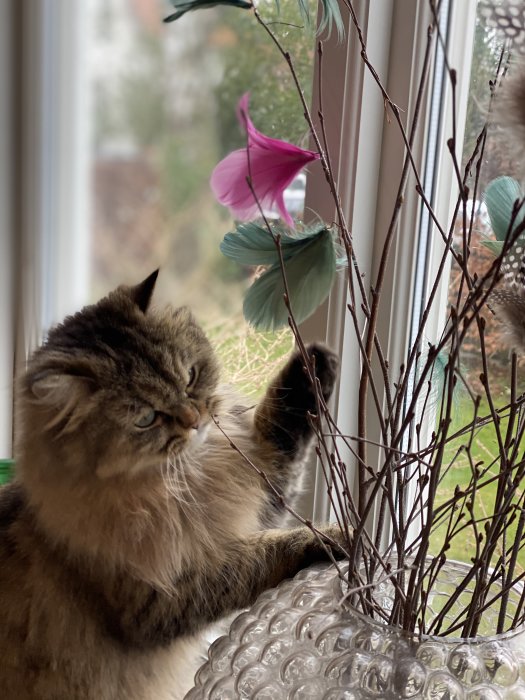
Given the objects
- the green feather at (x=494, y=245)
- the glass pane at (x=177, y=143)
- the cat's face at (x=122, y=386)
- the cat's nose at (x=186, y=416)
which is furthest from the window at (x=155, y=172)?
the green feather at (x=494, y=245)

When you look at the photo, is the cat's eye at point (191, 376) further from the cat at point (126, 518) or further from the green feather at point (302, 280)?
the green feather at point (302, 280)

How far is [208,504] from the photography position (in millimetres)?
1196

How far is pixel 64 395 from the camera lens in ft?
3.37

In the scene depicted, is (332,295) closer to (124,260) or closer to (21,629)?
(21,629)

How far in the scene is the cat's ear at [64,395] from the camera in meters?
1.02

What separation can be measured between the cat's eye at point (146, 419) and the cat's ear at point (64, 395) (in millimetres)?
76

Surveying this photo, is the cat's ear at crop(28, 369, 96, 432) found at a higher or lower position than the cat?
higher

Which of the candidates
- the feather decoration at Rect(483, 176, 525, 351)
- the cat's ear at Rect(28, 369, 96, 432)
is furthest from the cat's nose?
the feather decoration at Rect(483, 176, 525, 351)

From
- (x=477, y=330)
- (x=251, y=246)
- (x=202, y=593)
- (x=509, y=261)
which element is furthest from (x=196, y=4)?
(x=202, y=593)

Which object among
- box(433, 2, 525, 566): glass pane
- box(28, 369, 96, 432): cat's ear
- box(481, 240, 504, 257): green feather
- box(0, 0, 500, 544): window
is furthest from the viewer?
box(0, 0, 500, 544): window

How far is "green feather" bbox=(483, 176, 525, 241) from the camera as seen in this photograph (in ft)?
2.42

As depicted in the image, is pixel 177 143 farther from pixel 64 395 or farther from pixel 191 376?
pixel 64 395

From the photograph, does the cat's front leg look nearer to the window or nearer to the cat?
the cat

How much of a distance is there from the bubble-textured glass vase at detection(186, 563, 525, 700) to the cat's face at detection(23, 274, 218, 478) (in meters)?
0.31
